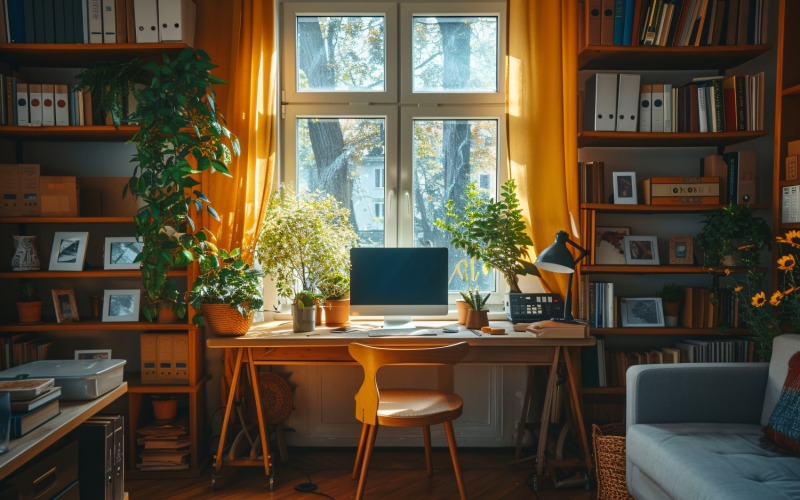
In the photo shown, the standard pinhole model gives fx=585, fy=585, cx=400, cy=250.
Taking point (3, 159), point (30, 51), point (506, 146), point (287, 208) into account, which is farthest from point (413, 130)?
point (3, 159)

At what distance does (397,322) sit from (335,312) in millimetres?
333

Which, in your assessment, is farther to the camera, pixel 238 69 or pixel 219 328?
pixel 238 69

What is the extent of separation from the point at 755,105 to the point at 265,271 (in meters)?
2.61

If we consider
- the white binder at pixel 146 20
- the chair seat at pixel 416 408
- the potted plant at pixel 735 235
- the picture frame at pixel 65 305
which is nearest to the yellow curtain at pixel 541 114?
the potted plant at pixel 735 235

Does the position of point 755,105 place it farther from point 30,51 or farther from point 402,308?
point 30,51

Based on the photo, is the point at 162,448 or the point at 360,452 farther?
the point at 162,448

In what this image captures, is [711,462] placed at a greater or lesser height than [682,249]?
lesser

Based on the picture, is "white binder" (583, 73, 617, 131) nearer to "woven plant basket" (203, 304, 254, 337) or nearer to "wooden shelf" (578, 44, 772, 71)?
"wooden shelf" (578, 44, 772, 71)

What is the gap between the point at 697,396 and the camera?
7.70 feet

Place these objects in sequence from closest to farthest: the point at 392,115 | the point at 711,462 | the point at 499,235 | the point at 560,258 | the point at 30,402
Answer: the point at 30,402 < the point at 711,462 < the point at 560,258 < the point at 499,235 < the point at 392,115

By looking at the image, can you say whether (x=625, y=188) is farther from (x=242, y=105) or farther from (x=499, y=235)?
(x=242, y=105)

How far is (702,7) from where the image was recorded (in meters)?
2.91

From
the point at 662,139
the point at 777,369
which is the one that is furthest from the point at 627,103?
the point at 777,369

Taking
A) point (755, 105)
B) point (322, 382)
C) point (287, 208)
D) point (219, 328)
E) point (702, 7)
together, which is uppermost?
point (702, 7)
